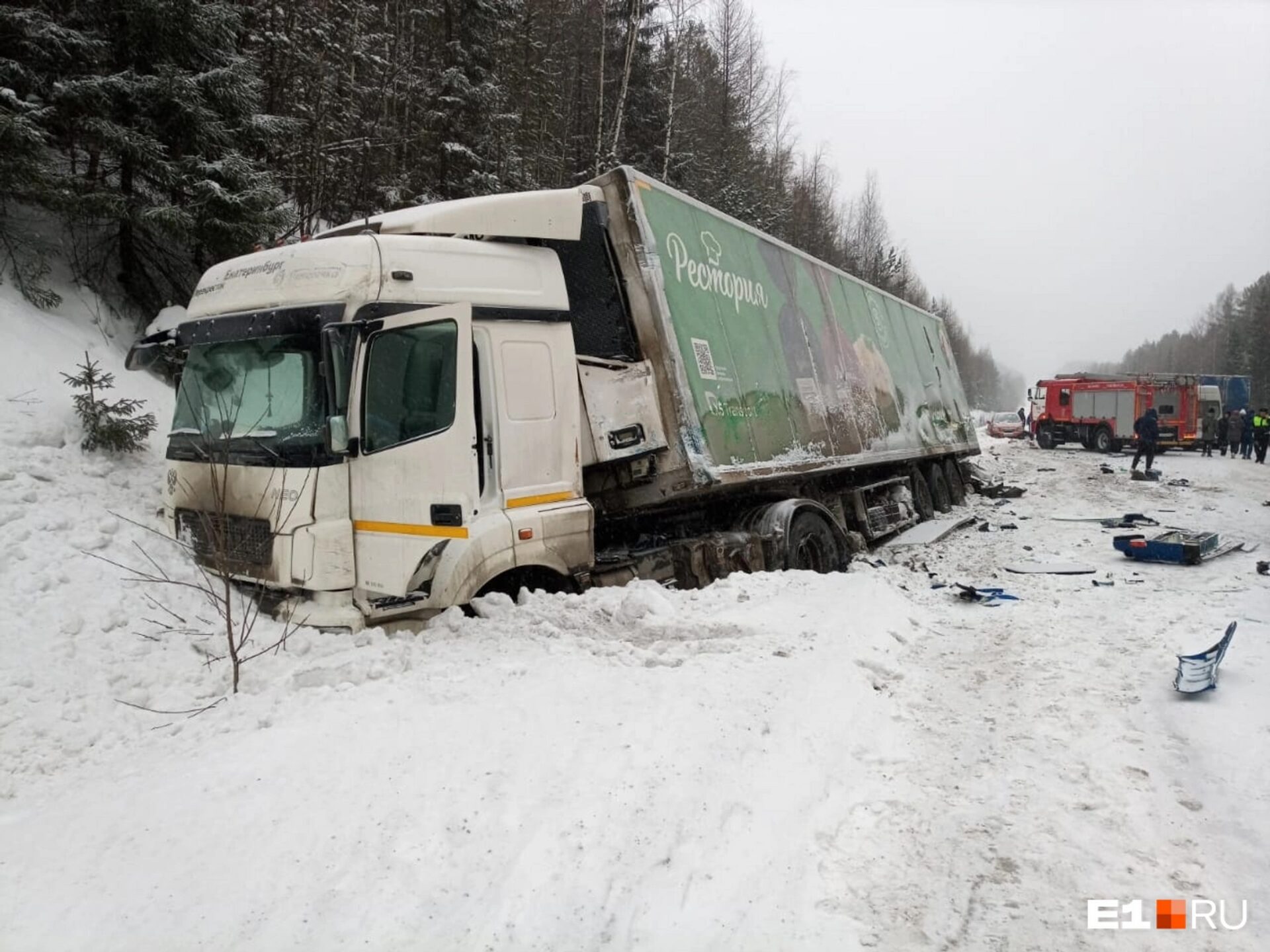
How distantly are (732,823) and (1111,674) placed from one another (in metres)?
3.13

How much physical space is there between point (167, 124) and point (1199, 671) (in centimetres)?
1132

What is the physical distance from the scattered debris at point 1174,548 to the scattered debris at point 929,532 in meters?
2.10

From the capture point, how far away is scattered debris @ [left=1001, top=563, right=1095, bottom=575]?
7.83 meters

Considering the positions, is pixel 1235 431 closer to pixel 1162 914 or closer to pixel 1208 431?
pixel 1208 431

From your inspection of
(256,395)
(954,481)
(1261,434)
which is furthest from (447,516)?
(1261,434)

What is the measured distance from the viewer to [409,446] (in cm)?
452

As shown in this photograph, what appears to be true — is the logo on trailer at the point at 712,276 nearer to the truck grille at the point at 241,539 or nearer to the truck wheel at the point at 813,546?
the truck wheel at the point at 813,546

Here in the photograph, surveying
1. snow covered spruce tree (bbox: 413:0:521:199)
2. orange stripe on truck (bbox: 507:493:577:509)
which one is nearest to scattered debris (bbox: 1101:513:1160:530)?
orange stripe on truck (bbox: 507:493:577:509)

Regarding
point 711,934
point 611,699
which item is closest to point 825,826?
point 711,934

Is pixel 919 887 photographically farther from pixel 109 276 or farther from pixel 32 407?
pixel 109 276

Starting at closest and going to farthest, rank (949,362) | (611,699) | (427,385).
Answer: (611,699), (427,385), (949,362)

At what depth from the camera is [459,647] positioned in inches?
167

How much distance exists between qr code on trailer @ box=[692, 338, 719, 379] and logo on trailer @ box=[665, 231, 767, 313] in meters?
0.54

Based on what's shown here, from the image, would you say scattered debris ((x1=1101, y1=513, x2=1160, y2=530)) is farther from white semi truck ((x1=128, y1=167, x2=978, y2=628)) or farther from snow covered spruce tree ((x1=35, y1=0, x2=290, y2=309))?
snow covered spruce tree ((x1=35, y1=0, x2=290, y2=309))
